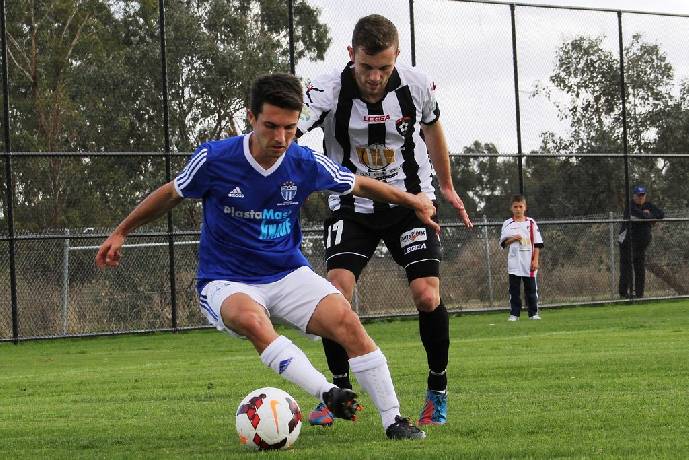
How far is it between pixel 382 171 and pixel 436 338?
38.0 inches

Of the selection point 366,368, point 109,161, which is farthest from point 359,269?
point 109,161

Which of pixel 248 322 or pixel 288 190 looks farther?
pixel 288 190

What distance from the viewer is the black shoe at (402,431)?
5895 millimetres

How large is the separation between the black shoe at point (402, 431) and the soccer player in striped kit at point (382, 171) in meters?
0.99

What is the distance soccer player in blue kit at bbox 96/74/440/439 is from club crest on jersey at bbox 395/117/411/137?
0.93 m

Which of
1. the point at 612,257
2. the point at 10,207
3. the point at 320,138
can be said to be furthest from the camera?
the point at 612,257

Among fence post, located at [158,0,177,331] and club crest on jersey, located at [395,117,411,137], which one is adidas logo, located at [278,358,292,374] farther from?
fence post, located at [158,0,177,331]

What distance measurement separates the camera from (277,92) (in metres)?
5.89

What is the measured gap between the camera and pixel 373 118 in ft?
23.4

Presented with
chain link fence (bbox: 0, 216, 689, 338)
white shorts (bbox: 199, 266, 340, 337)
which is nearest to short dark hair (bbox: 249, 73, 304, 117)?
white shorts (bbox: 199, 266, 340, 337)

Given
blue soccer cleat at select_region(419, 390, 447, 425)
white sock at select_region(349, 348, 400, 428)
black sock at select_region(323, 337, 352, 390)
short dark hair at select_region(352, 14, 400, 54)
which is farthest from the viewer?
black sock at select_region(323, 337, 352, 390)

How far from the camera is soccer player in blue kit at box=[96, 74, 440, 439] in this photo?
5.91 meters

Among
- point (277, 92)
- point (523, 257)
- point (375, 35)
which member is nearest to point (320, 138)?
point (523, 257)

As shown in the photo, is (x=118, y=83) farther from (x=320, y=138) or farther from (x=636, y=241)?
(x=636, y=241)
